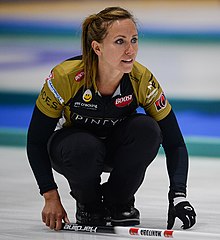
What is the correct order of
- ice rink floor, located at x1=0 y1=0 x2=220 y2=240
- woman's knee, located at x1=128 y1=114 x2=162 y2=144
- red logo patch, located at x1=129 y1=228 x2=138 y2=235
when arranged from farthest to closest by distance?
ice rink floor, located at x1=0 y1=0 x2=220 y2=240
woman's knee, located at x1=128 y1=114 x2=162 y2=144
red logo patch, located at x1=129 y1=228 x2=138 y2=235

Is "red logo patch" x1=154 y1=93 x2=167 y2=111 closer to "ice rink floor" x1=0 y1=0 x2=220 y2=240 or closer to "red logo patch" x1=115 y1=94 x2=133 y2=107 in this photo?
"red logo patch" x1=115 y1=94 x2=133 y2=107

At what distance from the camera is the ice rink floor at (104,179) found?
8.93 feet

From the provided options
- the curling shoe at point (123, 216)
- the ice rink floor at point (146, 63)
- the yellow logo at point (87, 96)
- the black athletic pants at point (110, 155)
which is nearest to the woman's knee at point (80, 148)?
the black athletic pants at point (110, 155)

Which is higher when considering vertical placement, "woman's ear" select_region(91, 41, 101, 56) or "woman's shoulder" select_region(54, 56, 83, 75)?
"woman's ear" select_region(91, 41, 101, 56)

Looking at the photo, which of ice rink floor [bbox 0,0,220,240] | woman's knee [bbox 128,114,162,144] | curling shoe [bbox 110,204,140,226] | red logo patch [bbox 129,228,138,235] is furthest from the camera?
ice rink floor [bbox 0,0,220,240]

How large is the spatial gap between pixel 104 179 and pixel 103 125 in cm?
130

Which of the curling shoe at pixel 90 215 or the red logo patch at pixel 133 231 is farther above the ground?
the curling shoe at pixel 90 215

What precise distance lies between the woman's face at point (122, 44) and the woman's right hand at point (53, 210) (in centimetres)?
45

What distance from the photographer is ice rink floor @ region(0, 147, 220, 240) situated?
2723mm

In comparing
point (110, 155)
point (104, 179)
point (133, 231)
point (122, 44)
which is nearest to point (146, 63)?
point (104, 179)

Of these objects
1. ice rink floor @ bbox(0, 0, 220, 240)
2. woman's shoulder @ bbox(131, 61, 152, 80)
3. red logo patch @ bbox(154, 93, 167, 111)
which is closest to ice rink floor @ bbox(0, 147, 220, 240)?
ice rink floor @ bbox(0, 0, 220, 240)

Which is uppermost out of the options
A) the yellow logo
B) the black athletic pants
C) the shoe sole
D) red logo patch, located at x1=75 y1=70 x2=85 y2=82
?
red logo patch, located at x1=75 y1=70 x2=85 y2=82

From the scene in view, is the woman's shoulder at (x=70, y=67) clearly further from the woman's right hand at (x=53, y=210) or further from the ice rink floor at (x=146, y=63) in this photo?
the ice rink floor at (x=146, y=63)

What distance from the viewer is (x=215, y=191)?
3.65 meters
